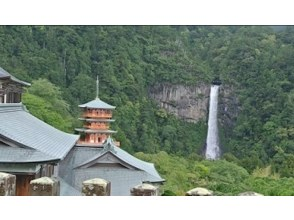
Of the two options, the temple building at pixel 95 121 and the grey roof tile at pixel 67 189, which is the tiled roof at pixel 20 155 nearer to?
the grey roof tile at pixel 67 189

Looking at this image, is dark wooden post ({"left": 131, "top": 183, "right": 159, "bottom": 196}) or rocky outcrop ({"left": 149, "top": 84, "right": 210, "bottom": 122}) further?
rocky outcrop ({"left": 149, "top": 84, "right": 210, "bottom": 122})

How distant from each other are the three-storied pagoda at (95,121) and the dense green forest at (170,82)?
25 cm

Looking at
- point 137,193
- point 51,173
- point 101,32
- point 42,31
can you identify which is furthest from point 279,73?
point 137,193

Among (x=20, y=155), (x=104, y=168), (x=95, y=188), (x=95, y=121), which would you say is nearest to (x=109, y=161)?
(x=104, y=168)

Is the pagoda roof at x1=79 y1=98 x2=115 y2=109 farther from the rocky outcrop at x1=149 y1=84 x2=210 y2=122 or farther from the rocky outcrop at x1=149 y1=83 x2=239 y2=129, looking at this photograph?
the rocky outcrop at x1=149 y1=83 x2=239 y2=129

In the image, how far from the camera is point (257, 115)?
9633mm

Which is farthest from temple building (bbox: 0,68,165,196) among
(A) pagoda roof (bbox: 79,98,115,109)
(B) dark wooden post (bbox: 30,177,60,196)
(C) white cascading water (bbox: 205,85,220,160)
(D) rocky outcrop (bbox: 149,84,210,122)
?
(C) white cascading water (bbox: 205,85,220,160)

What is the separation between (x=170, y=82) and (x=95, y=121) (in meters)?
3.27

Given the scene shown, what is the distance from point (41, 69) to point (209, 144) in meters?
3.27

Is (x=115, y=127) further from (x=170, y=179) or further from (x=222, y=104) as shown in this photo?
(x=222, y=104)

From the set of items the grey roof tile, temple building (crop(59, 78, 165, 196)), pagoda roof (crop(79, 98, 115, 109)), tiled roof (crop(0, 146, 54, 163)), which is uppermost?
pagoda roof (crop(79, 98, 115, 109))

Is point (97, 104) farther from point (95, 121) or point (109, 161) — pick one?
point (109, 161)

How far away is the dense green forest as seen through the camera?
7.09m

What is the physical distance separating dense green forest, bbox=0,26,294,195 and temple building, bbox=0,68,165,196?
0.37 metres
